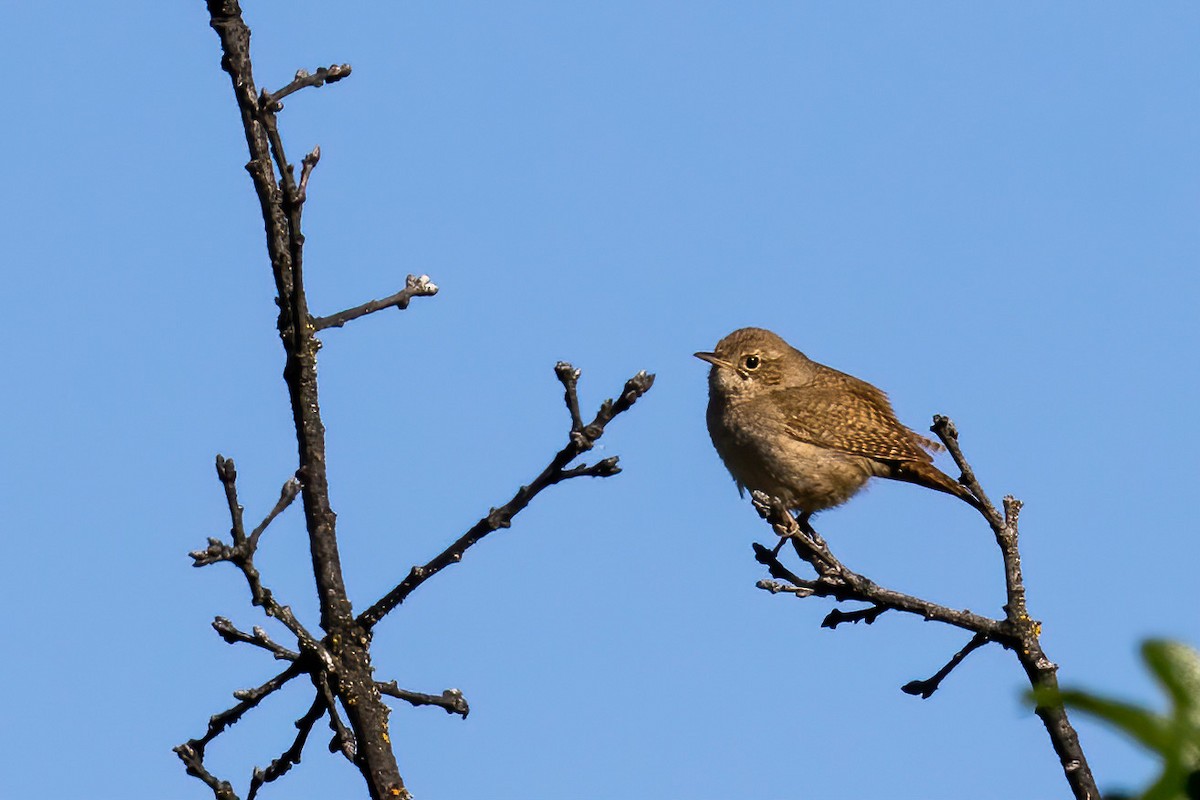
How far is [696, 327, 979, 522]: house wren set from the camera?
26.1 feet

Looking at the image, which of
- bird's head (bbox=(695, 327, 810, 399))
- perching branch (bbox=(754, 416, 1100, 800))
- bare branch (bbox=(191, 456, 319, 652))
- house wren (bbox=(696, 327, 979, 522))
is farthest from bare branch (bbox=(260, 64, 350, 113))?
bird's head (bbox=(695, 327, 810, 399))

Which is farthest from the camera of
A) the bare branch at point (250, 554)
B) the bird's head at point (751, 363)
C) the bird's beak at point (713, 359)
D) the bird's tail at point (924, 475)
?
the bird's beak at point (713, 359)

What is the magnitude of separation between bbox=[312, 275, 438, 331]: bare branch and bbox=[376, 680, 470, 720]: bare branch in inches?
39.0

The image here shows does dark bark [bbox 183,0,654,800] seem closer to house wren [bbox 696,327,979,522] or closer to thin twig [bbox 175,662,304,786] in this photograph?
thin twig [bbox 175,662,304,786]

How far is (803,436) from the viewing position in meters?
8.11

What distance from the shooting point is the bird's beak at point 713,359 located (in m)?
8.85

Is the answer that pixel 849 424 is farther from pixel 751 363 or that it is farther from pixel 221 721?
pixel 221 721

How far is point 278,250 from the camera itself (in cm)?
361

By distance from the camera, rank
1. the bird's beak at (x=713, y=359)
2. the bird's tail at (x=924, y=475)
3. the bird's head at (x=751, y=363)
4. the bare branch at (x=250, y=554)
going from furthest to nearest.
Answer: the bird's beak at (x=713, y=359)
the bird's head at (x=751, y=363)
the bird's tail at (x=924, y=475)
the bare branch at (x=250, y=554)

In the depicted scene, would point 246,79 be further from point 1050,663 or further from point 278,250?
point 1050,663

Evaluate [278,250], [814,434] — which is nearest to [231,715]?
[278,250]

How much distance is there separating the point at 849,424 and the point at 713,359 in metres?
1.03

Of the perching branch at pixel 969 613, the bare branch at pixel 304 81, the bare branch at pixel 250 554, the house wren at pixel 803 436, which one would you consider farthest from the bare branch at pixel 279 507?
the house wren at pixel 803 436

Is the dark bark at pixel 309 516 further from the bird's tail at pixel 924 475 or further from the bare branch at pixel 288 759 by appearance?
the bird's tail at pixel 924 475
